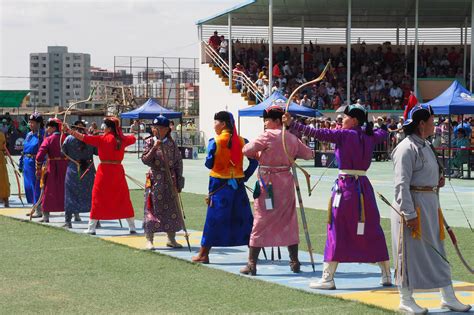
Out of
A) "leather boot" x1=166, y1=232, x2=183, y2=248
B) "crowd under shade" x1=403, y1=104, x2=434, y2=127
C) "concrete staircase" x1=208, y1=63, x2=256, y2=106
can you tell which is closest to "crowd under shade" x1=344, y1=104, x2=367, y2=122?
"crowd under shade" x1=403, y1=104, x2=434, y2=127

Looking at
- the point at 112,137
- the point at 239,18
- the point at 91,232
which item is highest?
the point at 239,18

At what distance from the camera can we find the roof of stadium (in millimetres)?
41594

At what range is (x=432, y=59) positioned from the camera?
44906 millimetres

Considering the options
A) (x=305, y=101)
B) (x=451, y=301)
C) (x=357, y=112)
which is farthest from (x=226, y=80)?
(x=451, y=301)

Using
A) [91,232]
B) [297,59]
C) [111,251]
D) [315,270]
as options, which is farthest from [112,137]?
[297,59]

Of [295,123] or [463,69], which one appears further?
[463,69]

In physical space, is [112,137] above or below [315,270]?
above

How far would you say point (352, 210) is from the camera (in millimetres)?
9406

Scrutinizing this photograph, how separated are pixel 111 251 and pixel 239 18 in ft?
112

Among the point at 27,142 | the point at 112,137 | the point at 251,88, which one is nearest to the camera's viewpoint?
the point at 112,137

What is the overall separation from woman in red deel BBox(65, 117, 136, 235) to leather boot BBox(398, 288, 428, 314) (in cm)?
675

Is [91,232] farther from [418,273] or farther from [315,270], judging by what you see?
[418,273]

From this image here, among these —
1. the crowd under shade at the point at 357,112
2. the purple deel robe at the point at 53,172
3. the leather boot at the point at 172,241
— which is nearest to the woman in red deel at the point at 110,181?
the leather boot at the point at 172,241

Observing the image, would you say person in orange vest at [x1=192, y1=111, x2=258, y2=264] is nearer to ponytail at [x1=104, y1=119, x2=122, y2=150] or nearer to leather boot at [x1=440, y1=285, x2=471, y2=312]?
ponytail at [x1=104, y1=119, x2=122, y2=150]
